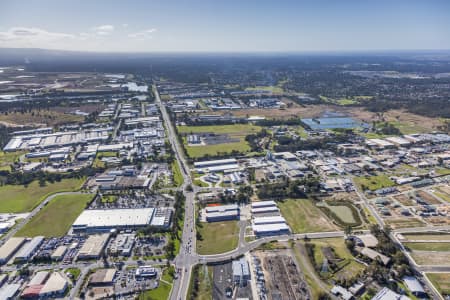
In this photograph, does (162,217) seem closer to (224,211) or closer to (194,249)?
(194,249)

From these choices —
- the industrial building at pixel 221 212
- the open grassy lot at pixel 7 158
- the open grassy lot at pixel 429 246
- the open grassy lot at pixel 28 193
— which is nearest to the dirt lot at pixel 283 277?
the industrial building at pixel 221 212

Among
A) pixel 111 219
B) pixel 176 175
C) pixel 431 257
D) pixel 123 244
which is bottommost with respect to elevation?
pixel 431 257

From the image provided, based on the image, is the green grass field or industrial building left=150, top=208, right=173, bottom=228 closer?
industrial building left=150, top=208, right=173, bottom=228

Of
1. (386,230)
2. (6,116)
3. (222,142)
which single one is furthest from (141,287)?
(6,116)

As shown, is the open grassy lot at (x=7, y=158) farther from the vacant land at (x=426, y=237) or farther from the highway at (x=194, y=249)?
the vacant land at (x=426, y=237)

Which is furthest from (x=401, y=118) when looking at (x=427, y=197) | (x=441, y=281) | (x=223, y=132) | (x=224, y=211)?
(x=224, y=211)

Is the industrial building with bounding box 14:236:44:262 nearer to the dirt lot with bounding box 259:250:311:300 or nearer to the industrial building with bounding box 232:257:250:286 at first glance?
the industrial building with bounding box 232:257:250:286

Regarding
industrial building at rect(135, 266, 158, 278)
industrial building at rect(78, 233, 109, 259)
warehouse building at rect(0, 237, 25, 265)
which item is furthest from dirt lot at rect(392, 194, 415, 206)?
warehouse building at rect(0, 237, 25, 265)
